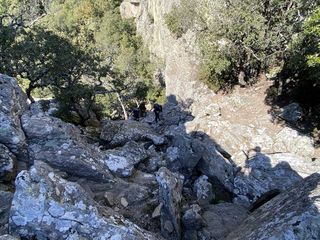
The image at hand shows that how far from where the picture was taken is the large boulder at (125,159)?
12023 millimetres

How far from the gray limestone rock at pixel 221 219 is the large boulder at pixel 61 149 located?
137 inches

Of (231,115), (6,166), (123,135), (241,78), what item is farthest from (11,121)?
(241,78)

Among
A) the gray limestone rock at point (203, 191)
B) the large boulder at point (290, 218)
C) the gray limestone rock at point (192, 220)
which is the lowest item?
the large boulder at point (290, 218)

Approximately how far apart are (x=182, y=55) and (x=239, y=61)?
8.66m

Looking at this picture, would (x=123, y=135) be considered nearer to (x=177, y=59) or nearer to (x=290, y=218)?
(x=290, y=218)

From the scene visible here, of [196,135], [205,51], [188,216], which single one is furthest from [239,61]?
[188,216]

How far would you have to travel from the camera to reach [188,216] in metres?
9.48

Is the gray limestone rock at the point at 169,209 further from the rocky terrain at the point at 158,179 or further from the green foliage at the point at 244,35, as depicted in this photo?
the green foliage at the point at 244,35

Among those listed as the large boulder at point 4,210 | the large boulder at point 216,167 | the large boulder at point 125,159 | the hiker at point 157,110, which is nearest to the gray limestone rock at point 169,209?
the large boulder at point 125,159

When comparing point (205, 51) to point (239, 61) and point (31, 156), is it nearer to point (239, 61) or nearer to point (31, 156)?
point (239, 61)

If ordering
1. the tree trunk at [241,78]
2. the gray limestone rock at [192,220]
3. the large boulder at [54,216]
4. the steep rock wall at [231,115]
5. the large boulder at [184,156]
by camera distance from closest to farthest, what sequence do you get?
the large boulder at [54,216] < the gray limestone rock at [192,220] < the large boulder at [184,156] < the steep rock wall at [231,115] < the tree trunk at [241,78]

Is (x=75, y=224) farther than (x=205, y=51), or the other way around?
(x=205, y=51)

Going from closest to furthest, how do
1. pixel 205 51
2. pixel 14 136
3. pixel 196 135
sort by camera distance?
pixel 14 136 → pixel 196 135 → pixel 205 51

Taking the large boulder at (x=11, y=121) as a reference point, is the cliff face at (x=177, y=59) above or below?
above
